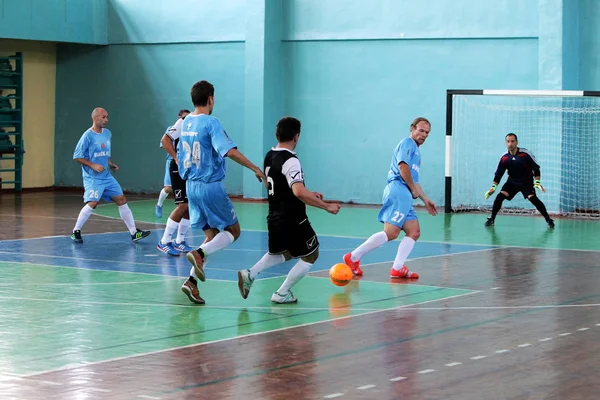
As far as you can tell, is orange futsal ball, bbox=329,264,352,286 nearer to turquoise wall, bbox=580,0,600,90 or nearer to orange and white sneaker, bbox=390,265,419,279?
orange and white sneaker, bbox=390,265,419,279

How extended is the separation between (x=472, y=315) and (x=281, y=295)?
1879mm

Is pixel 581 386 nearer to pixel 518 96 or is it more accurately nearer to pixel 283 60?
pixel 518 96

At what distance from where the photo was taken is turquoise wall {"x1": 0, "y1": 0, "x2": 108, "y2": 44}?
86.3 feet

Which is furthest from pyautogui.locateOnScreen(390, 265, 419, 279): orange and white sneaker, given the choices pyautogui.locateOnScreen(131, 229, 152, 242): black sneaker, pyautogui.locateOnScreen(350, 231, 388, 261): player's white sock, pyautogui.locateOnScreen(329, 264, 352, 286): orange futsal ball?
pyautogui.locateOnScreen(131, 229, 152, 242): black sneaker

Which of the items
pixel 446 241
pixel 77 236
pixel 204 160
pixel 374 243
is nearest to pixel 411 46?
pixel 446 241

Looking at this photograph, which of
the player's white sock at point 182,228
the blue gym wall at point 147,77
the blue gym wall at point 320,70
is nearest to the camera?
the player's white sock at point 182,228

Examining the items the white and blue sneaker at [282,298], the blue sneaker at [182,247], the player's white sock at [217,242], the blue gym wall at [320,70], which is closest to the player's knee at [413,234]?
the white and blue sneaker at [282,298]

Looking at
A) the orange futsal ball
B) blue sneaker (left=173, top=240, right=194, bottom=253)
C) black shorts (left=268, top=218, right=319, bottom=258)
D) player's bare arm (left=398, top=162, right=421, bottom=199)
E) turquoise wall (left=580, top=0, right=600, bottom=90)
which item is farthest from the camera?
turquoise wall (left=580, top=0, right=600, bottom=90)

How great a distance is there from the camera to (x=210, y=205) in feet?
34.9

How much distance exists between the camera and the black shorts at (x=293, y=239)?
10.2 meters

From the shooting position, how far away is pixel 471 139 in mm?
23812

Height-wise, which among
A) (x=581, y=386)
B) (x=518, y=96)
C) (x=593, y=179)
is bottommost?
(x=581, y=386)

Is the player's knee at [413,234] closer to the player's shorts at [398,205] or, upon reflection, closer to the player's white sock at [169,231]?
the player's shorts at [398,205]

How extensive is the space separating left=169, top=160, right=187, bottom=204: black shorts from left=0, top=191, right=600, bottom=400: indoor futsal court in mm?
852
